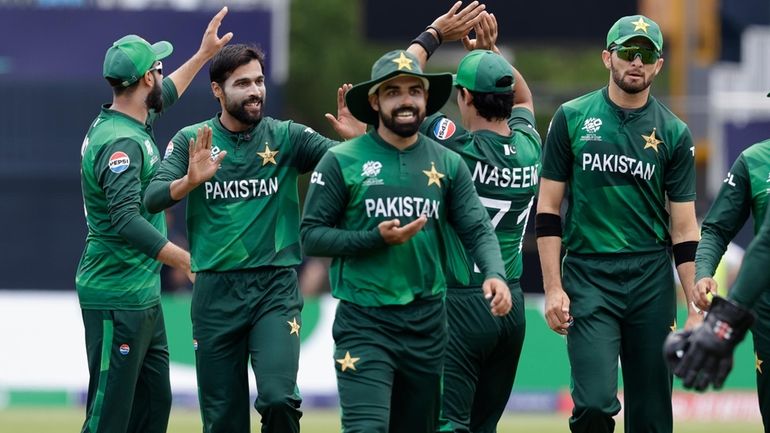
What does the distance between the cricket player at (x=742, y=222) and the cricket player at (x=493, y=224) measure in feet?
3.35

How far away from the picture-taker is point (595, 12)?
21641 millimetres

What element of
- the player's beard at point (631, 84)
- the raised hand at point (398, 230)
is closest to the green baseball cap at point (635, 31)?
the player's beard at point (631, 84)

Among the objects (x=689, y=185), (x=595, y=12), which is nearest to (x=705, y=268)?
(x=689, y=185)

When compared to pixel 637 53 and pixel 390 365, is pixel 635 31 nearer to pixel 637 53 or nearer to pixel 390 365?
pixel 637 53

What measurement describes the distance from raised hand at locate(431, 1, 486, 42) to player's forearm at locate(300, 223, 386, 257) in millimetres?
1848

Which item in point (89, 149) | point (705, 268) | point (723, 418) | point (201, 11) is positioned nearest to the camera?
point (705, 268)

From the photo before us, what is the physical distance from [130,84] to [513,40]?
13033mm

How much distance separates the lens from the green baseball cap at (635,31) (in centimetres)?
870

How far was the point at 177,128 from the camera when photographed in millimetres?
20891

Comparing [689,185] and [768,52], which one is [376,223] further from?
[768,52]

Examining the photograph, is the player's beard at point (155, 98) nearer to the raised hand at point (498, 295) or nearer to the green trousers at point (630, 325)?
the green trousers at point (630, 325)

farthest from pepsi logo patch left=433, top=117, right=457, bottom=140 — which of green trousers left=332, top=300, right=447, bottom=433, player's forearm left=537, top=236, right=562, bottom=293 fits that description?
green trousers left=332, top=300, right=447, bottom=433

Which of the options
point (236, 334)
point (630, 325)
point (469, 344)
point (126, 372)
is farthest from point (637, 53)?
point (126, 372)

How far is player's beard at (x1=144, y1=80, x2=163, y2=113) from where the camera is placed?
970cm
